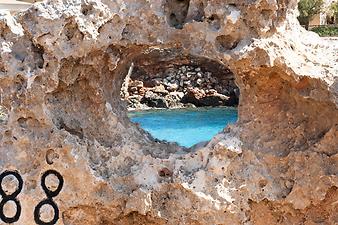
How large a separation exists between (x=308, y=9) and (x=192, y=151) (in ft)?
83.1

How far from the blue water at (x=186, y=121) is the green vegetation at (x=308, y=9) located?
8.04m

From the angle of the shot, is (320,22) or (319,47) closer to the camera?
(319,47)

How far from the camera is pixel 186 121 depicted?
1975cm

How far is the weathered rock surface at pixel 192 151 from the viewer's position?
3.88 m

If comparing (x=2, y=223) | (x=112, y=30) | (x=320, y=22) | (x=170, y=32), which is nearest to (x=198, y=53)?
(x=170, y=32)

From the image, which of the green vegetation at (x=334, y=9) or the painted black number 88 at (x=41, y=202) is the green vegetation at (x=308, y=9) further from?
the painted black number 88 at (x=41, y=202)

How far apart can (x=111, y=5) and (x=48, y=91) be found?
599 mm

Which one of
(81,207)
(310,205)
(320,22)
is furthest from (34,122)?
(320,22)

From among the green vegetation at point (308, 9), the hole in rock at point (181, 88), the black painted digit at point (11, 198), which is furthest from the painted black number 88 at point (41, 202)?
the green vegetation at point (308, 9)

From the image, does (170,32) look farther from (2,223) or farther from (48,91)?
(2,223)

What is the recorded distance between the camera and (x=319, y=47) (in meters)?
4.16

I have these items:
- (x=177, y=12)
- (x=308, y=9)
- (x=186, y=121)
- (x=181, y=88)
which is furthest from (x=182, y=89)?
(x=177, y=12)

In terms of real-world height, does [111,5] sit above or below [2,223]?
above

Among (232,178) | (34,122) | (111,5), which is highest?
(111,5)
